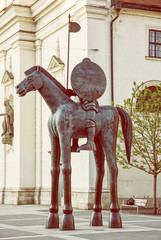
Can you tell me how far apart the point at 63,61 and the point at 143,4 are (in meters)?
4.69

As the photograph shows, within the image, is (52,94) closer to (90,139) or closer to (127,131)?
(90,139)

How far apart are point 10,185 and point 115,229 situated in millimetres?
17446

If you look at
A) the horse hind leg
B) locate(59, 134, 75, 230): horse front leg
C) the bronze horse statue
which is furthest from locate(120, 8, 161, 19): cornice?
locate(59, 134, 75, 230): horse front leg

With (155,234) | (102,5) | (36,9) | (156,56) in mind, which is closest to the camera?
(155,234)

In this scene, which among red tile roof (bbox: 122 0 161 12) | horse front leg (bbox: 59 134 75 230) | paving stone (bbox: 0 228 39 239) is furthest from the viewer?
red tile roof (bbox: 122 0 161 12)

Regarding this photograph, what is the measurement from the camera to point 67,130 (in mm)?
12617

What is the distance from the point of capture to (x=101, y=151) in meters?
13.5

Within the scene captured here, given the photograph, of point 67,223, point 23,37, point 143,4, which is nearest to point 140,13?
point 143,4

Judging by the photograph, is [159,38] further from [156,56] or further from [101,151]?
[101,151]

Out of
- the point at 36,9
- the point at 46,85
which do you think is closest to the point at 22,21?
the point at 36,9

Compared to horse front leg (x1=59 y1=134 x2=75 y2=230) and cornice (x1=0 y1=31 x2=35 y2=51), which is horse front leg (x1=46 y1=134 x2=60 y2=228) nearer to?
horse front leg (x1=59 y1=134 x2=75 y2=230)

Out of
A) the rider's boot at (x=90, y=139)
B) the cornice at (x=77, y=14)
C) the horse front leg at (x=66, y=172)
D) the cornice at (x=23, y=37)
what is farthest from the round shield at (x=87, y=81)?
the cornice at (x=23, y=37)

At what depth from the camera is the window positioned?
25.4m

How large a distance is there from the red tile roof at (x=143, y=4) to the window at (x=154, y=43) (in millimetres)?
1124
